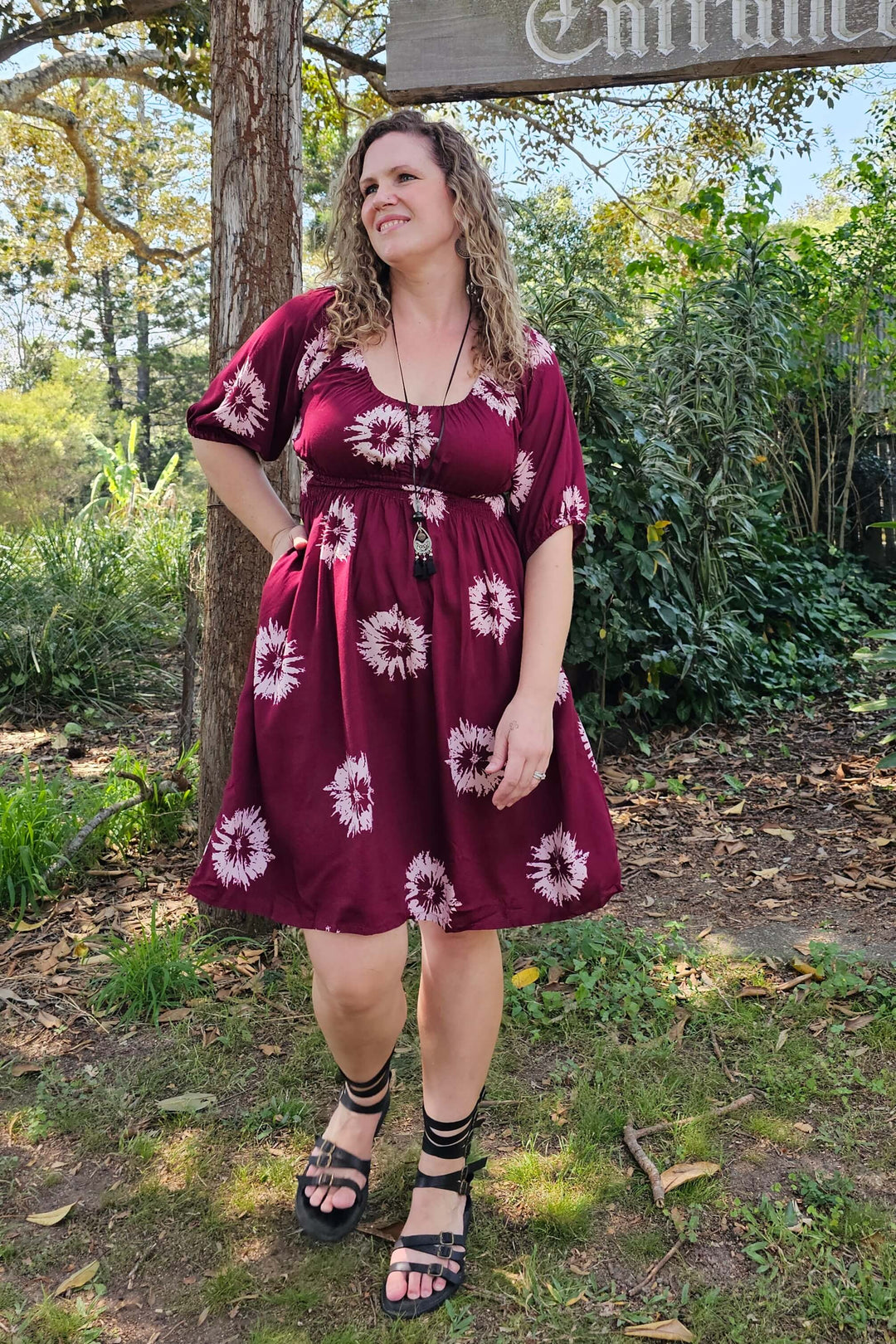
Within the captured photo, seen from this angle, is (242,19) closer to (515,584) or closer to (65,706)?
(515,584)

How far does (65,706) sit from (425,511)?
14.1 feet

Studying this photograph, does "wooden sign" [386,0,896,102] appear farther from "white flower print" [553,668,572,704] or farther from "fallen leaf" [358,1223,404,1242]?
"fallen leaf" [358,1223,404,1242]

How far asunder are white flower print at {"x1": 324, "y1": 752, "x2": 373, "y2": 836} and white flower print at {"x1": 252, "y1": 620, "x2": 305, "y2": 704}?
0.17 m

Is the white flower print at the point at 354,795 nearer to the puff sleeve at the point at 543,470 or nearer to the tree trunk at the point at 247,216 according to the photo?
the puff sleeve at the point at 543,470

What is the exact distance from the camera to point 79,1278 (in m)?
1.83

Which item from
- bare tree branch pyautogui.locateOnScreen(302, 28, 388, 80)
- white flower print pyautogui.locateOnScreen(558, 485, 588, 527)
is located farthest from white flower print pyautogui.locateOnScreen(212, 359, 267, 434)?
bare tree branch pyautogui.locateOnScreen(302, 28, 388, 80)

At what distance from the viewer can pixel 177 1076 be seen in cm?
242

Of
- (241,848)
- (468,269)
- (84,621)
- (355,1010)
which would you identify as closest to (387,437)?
(468,269)

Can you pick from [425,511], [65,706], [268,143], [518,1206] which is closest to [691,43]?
[268,143]

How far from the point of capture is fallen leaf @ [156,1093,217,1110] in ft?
7.54

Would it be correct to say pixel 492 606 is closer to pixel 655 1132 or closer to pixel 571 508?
pixel 571 508

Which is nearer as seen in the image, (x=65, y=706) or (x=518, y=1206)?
(x=518, y=1206)

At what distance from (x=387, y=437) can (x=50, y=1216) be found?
5.36 feet

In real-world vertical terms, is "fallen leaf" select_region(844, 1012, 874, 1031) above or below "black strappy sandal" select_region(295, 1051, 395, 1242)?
below
